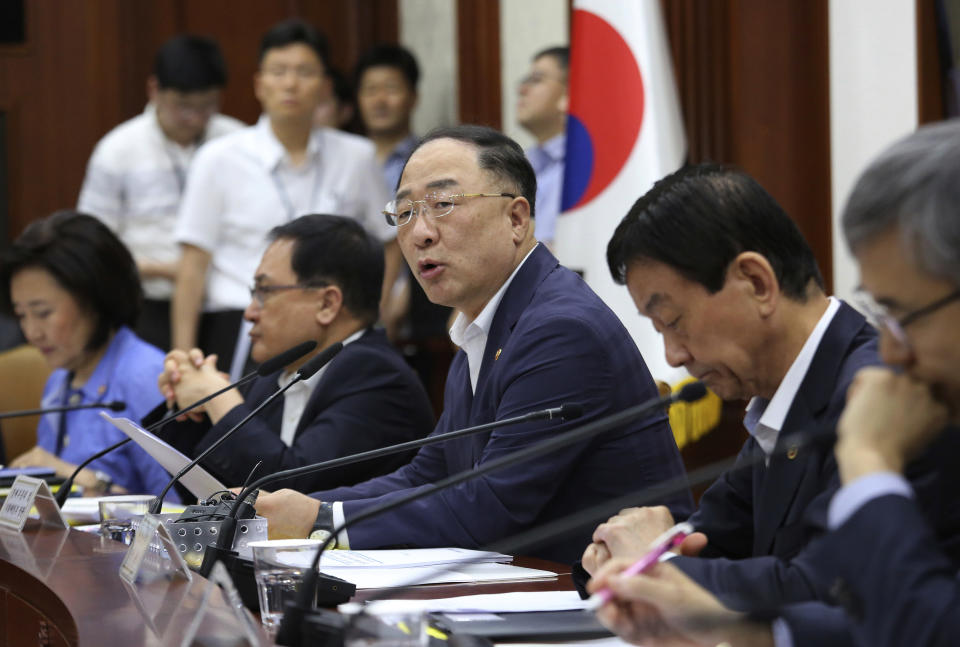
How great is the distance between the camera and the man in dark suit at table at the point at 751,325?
68.5 inches

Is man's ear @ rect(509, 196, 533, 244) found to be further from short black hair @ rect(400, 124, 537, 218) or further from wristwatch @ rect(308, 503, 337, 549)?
wristwatch @ rect(308, 503, 337, 549)

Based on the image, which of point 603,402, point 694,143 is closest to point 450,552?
point 603,402

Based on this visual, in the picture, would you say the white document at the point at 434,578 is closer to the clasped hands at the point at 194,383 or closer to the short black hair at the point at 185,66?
the clasped hands at the point at 194,383

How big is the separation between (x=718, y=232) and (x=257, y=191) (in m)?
3.07

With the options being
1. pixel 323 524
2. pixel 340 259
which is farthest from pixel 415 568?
pixel 340 259

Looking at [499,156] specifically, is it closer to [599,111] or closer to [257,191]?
[599,111]

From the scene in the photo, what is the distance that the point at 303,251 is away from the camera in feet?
10.4

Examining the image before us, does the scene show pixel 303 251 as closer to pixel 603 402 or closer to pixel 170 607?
pixel 603 402

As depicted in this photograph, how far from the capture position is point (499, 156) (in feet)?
8.49

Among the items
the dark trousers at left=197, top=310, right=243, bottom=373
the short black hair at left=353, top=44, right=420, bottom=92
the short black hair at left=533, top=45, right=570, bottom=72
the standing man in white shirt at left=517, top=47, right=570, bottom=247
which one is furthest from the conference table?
the short black hair at left=353, top=44, right=420, bottom=92

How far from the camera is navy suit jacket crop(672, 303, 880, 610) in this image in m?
1.61

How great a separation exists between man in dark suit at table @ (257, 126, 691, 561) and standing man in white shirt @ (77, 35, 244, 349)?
8.14 feet

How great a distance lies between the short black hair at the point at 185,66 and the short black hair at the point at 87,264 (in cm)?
136

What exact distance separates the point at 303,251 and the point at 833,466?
5.74ft
